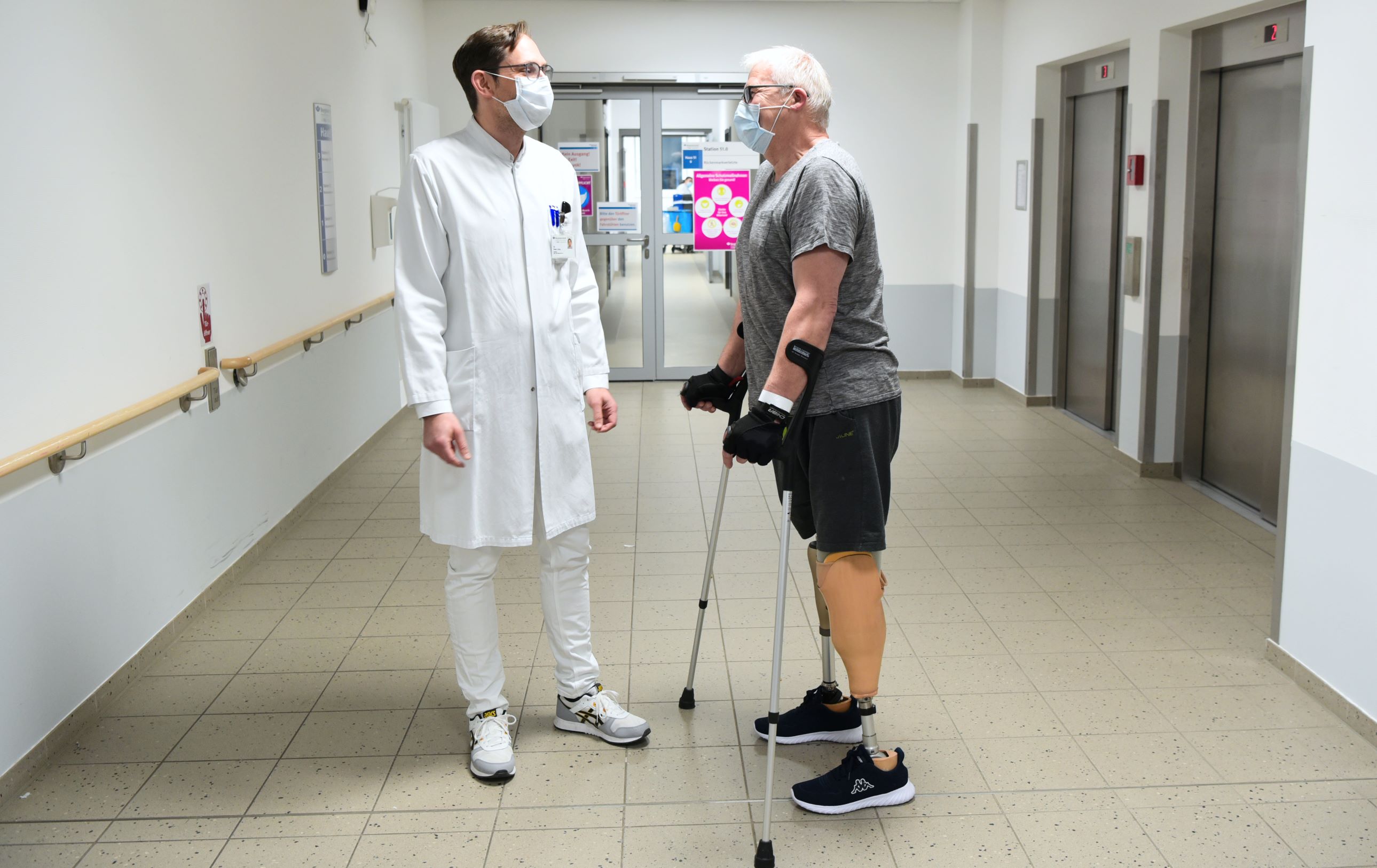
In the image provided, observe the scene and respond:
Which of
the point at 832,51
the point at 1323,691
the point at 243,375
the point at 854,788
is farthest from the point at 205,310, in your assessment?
the point at 832,51

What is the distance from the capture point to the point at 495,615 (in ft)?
9.57

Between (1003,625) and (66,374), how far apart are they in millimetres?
2880

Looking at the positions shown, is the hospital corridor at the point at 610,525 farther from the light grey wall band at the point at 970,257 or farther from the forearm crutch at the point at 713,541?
the light grey wall band at the point at 970,257

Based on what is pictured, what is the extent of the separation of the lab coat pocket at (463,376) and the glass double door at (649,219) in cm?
575

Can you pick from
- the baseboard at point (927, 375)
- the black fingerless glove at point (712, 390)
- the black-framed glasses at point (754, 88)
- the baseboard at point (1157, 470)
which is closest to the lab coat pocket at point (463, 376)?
the black fingerless glove at point (712, 390)

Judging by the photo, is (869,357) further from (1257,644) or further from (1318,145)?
(1257,644)

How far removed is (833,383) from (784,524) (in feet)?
1.11

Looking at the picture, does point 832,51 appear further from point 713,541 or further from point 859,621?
point 859,621

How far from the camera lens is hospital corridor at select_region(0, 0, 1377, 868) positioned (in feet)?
8.50

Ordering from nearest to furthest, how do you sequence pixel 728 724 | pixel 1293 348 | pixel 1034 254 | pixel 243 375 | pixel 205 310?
1. pixel 728 724
2. pixel 1293 348
3. pixel 205 310
4. pixel 243 375
5. pixel 1034 254

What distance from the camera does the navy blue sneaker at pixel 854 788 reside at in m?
2.62

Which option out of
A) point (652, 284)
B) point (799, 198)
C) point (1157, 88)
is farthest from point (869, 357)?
point (652, 284)

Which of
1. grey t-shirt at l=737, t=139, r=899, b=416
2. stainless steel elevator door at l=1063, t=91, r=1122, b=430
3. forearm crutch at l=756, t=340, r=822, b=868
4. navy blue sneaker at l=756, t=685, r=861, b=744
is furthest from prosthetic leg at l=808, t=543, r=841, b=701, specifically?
stainless steel elevator door at l=1063, t=91, r=1122, b=430

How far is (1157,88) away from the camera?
5.58 metres
